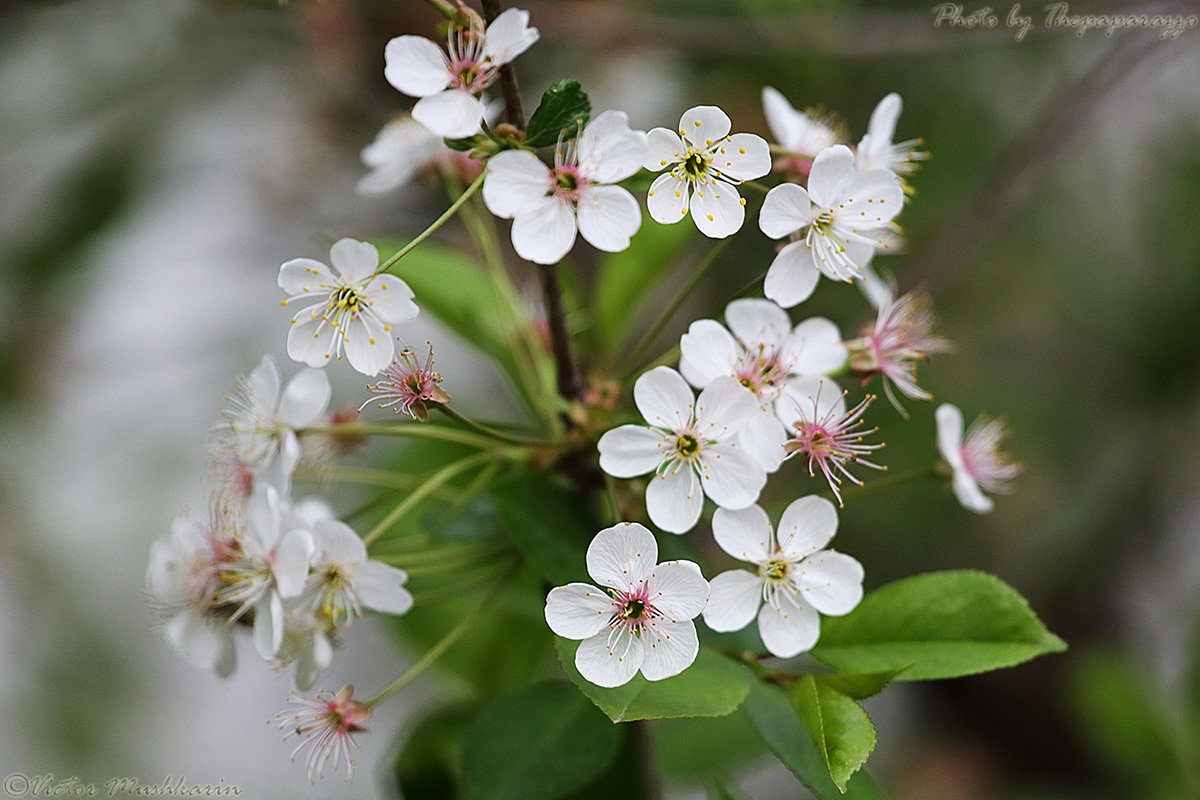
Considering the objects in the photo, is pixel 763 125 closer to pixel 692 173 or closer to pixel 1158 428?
pixel 1158 428

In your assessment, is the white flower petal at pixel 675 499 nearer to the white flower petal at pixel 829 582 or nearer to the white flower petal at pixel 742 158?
the white flower petal at pixel 829 582

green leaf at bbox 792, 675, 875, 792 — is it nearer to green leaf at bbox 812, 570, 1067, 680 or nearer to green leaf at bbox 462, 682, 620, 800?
green leaf at bbox 812, 570, 1067, 680

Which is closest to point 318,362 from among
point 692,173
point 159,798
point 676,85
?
point 692,173

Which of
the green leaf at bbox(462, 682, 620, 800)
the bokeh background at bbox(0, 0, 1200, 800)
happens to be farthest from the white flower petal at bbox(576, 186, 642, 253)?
the bokeh background at bbox(0, 0, 1200, 800)
